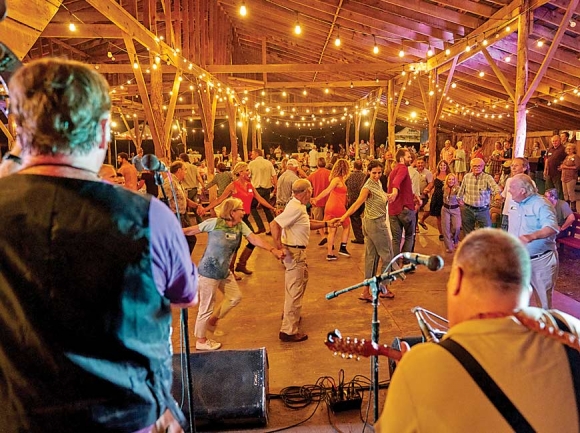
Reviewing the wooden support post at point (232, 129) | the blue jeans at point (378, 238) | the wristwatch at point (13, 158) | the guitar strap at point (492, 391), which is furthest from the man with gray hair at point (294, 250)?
the wooden support post at point (232, 129)

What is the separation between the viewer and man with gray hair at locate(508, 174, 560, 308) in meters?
4.21

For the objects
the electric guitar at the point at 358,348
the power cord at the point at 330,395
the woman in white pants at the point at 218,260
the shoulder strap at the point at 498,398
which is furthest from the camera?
the woman in white pants at the point at 218,260

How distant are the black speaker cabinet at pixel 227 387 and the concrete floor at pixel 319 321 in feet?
0.30

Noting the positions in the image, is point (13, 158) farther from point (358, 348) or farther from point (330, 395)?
point (330, 395)

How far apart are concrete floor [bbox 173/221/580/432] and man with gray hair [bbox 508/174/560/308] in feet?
4.10

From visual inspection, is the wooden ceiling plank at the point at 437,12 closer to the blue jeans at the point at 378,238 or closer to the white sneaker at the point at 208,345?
the blue jeans at the point at 378,238

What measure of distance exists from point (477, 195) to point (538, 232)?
9.78ft

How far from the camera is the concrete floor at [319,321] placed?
11.5ft

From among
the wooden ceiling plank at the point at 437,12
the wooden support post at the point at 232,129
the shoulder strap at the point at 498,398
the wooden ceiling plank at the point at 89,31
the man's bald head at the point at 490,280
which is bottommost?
the shoulder strap at the point at 498,398

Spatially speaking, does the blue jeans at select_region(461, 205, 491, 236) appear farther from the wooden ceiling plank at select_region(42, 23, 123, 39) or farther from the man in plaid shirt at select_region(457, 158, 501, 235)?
the wooden ceiling plank at select_region(42, 23, 123, 39)

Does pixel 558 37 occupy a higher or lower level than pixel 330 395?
higher

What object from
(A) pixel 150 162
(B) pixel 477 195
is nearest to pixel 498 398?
(A) pixel 150 162

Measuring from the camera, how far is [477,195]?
7.06m

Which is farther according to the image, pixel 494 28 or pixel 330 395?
pixel 494 28
